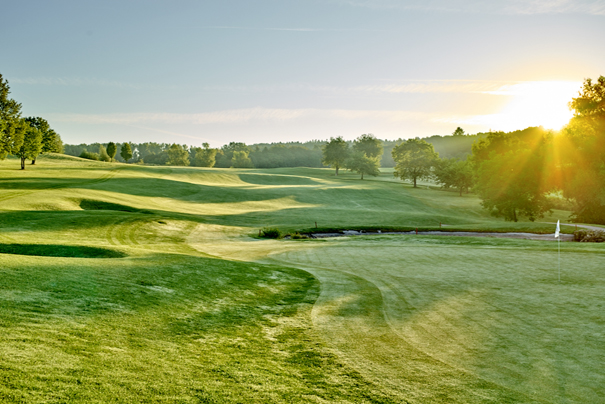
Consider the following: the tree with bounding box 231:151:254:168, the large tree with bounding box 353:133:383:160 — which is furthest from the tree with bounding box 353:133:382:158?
the tree with bounding box 231:151:254:168

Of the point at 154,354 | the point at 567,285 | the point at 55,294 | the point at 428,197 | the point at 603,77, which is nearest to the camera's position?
the point at 154,354

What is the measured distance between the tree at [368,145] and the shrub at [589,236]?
122 metres

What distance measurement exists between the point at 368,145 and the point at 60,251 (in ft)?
483

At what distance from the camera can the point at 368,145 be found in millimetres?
156500

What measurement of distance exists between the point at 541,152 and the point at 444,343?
200ft

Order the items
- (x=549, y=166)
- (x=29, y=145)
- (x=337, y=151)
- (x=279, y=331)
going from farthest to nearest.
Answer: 1. (x=337, y=151)
2. (x=29, y=145)
3. (x=549, y=166)
4. (x=279, y=331)

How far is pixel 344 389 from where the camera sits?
6320mm

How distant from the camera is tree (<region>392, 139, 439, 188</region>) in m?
98.2

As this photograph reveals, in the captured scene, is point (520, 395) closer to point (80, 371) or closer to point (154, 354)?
point (154, 354)

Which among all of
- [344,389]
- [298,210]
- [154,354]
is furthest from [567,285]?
[298,210]

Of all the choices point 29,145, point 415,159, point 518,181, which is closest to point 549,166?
point 518,181

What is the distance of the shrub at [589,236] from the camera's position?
32688 mm

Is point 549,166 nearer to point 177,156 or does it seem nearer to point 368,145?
point 368,145

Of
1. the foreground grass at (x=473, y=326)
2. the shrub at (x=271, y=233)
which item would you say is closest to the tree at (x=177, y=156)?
the shrub at (x=271, y=233)
